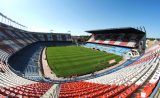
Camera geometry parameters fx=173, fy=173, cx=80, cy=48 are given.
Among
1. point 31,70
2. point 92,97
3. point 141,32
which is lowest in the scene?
point 31,70

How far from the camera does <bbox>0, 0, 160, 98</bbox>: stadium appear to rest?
13912 millimetres

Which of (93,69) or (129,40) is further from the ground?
(129,40)

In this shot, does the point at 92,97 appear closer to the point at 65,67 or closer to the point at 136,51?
the point at 65,67

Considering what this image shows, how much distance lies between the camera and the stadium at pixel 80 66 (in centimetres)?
1391

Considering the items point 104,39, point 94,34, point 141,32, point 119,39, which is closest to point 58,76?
point 141,32

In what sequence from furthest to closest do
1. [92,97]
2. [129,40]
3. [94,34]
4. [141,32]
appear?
[94,34] → [129,40] → [141,32] → [92,97]

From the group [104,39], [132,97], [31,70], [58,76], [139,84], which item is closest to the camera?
[132,97]

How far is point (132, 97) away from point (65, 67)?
2461cm

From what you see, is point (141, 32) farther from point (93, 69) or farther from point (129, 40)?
point (93, 69)

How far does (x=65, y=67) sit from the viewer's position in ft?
116

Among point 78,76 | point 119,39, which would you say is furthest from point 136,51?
point 78,76

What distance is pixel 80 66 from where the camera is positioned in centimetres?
3638

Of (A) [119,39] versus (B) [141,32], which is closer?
(B) [141,32]

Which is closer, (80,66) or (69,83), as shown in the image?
(69,83)
